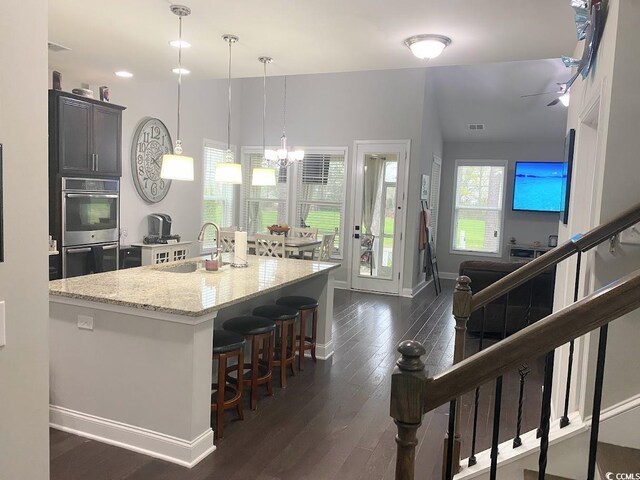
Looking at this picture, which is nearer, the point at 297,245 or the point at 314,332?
the point at 314,332

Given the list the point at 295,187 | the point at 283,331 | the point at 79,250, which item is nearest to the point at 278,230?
the point at 295,187

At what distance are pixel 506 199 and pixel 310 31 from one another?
21.2ft

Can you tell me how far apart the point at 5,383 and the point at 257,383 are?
89.7 inches

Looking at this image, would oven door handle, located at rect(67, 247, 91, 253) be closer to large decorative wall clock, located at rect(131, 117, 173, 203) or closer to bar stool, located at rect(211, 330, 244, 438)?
large decorative wall clock, located at rect(131, 117, 173, 203)

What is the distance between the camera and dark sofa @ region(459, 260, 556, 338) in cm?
509

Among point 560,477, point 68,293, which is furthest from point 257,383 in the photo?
point 560,477

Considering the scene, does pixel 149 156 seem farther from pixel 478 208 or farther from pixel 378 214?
pixel 478 208

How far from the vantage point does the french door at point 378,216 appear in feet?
25.2

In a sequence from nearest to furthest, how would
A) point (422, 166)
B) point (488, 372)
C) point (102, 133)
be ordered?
point (488, 372) → point (102, 133) → point (422, 166)

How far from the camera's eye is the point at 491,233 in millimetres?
9195

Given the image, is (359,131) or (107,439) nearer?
(107,439)

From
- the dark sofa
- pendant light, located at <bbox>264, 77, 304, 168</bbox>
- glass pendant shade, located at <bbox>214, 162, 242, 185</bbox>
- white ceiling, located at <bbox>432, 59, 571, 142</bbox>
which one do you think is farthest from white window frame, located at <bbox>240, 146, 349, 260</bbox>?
glass pendant shade, located at <bbox>214, 162, 242, 185</bbox>

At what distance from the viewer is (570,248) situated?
7.20 feet

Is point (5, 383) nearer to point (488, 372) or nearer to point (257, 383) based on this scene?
point (488, 372)
